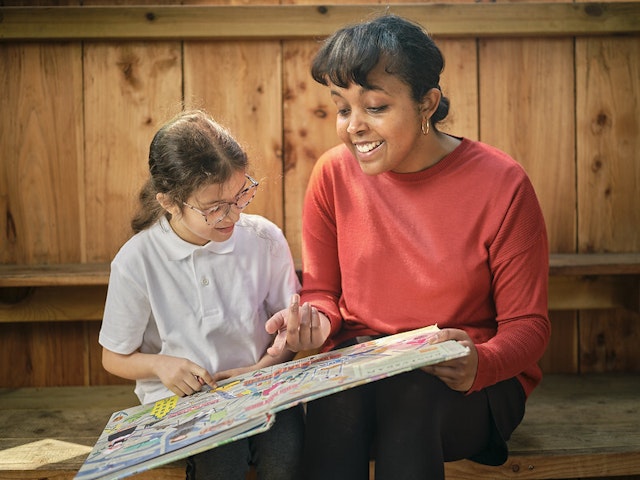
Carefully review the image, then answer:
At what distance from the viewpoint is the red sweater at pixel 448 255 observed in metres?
1.37

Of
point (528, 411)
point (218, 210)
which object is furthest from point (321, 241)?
point (528, 411)

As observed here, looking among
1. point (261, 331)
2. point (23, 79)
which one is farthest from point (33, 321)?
point (261, 331)

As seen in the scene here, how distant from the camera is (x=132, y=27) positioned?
72.7 inches

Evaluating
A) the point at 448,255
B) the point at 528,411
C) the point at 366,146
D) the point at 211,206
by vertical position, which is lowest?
the point at 528,411

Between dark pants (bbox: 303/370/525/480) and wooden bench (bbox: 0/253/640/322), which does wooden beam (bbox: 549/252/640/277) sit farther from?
dark pants (bbox: 303/370/525/480)

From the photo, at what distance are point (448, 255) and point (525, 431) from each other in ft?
1.45

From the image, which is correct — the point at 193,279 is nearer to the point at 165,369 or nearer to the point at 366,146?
the point at 165,369

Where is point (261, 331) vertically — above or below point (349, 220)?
below

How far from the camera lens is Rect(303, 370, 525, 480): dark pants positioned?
1.18 metres

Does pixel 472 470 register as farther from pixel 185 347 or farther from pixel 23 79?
pixel 23 79

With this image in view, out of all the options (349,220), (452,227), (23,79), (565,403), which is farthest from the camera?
(23,79)

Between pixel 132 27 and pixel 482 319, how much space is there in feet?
3.68

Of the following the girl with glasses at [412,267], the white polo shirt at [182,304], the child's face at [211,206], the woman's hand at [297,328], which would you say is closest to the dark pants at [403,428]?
the girl with glasses at [412,267]

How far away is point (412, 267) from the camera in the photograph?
1441 millimetres
